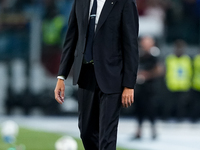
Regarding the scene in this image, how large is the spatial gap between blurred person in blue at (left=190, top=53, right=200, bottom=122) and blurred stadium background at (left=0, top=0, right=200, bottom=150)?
46 centimetres

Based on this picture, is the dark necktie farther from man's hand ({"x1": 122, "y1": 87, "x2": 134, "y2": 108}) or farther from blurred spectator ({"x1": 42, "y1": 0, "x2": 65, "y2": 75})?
blurred spectator ({"x1": 42, "y1": 0, "x2": 65, "y2": 75})

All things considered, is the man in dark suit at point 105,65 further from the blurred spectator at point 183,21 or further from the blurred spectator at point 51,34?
the blurred spectator at point 183,21

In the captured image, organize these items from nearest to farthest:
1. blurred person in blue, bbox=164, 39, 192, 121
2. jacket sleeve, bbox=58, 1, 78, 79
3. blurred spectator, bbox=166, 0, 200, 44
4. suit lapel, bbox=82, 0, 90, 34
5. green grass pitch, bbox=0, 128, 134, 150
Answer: suit lapel, bbox=82, 0, 90, 34, jacket sleeve, bbox=58, 1, 78, 79, green grass pitch, bbox=0, 128, 134, 150, blurred person in blue, bbox=164, 39, 192, 121, blurred spectator, bbox=166, 0, 200, 44

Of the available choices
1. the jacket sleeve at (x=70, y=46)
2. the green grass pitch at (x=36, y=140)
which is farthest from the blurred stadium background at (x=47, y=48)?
the jacket sleeve at (x=70, y=46)

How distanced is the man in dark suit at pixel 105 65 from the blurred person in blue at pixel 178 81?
870cm

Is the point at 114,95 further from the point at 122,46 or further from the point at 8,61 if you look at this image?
the point at 8,61

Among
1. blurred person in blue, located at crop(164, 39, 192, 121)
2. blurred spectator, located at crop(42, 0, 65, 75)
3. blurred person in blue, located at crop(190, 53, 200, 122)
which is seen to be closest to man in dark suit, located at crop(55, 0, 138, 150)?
blurred person in blue, located at crop(164, 39, 192, 121)

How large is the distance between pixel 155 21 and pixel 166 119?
3.02 metres

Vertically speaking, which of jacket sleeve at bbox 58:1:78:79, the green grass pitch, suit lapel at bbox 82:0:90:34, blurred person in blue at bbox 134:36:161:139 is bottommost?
the green grass pitch

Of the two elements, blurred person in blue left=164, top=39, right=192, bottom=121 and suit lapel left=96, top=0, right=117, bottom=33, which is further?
blurred person in blue left=164, top=39, right=192, bottom=121

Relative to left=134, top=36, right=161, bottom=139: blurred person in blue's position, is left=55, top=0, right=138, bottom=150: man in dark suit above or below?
above

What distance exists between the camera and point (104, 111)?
4867 millimetres

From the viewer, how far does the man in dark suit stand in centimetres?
488

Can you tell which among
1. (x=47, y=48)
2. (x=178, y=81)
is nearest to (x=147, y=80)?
(x=178, y=81)
